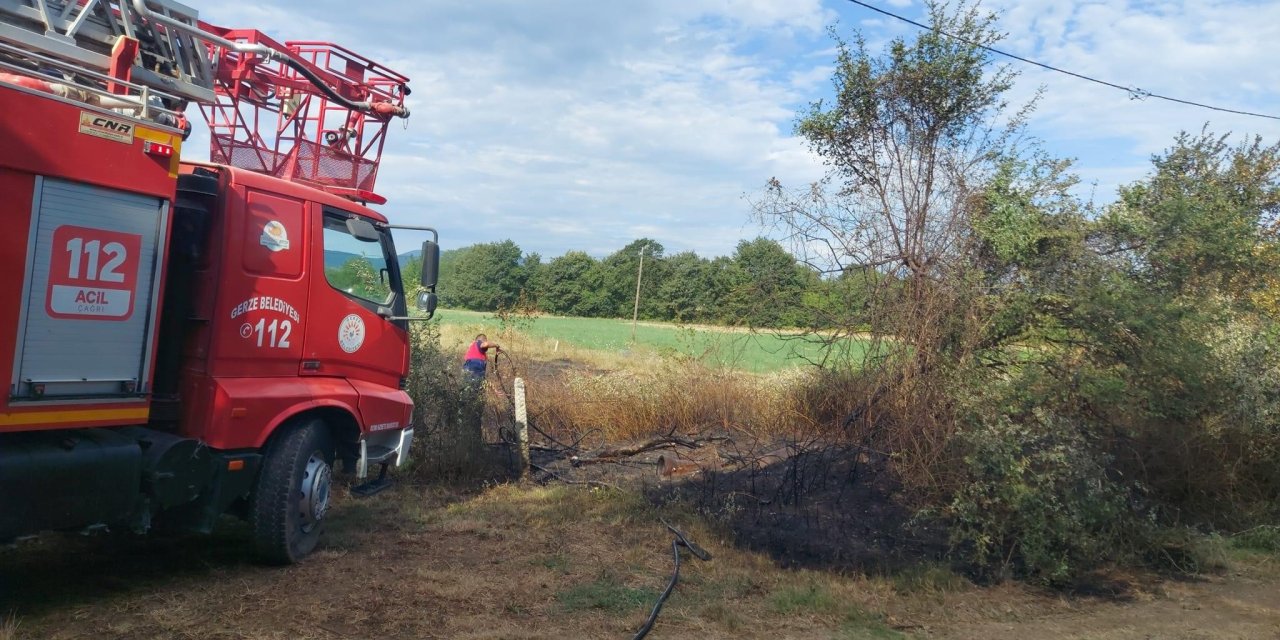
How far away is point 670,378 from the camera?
12867 millimetres

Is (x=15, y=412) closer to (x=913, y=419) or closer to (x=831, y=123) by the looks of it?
(x=913, y=419)

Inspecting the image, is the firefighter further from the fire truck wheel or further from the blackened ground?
the fire truck wheel

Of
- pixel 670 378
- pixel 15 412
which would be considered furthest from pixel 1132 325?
pixel 15 412

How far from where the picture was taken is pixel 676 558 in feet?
22.5

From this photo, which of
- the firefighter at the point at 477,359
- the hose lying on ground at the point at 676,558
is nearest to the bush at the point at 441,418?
the firefighter at the point at 477,359

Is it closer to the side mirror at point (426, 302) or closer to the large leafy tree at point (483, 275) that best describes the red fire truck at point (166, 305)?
the side mirror at point (426, 302)

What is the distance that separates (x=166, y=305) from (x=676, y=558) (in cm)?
408

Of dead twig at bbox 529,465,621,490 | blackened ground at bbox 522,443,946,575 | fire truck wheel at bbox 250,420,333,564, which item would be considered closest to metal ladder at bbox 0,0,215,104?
fire truck wheel at bbox 250,420,333,564

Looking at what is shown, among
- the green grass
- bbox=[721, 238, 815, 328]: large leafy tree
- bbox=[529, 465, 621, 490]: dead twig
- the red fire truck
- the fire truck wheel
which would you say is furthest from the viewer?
bbox=[721, 238, 815, 328]: large leafy tree

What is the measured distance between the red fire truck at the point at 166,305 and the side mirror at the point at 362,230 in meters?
0.02

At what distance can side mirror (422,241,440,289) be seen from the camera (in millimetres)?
7609

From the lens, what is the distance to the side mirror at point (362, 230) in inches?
280

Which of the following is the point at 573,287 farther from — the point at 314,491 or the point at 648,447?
the point at 314,491

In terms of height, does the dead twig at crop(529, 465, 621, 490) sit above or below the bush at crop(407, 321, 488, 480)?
below
